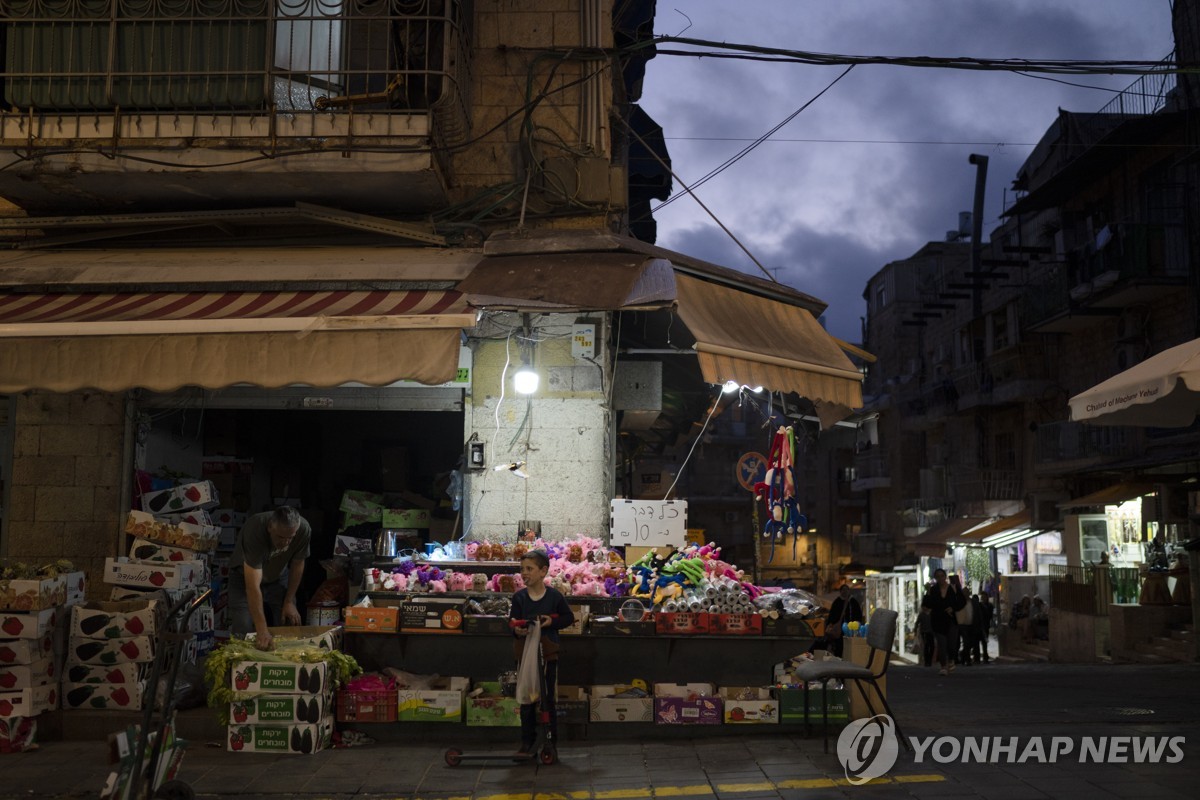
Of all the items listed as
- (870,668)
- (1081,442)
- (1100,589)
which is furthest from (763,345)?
(1081,442)

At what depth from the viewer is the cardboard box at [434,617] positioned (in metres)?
8.52

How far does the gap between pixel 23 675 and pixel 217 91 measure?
5474mm

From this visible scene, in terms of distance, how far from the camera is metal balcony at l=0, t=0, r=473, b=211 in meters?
9.29

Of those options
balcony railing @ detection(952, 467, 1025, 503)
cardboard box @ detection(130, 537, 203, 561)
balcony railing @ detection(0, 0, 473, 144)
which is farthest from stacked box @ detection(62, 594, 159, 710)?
balcony railing @ detection(952, 467, 1025, 503)

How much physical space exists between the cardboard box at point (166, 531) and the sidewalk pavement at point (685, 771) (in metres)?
1.96

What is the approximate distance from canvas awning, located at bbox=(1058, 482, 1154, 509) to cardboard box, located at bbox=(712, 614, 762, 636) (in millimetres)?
18569

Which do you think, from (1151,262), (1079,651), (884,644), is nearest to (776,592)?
(884,644)

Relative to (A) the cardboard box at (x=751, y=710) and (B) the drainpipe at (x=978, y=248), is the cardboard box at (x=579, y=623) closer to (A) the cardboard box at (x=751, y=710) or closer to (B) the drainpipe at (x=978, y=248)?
(A) the cardboard box at (x=751, y=710)

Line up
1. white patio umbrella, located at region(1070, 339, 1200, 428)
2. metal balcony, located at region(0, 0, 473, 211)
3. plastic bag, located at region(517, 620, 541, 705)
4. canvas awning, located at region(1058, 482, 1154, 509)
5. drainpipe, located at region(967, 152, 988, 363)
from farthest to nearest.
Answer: drainpipe, located at region(967, 152, 988, 363)
canvas awning, located at region(1058, 482, 1154, 509)
metal balcony, located at region(0, 0, 473, 211)
plastic bag, located at region(517, 620, 541, 705)
white patio umbrella, located at region(1070, 339, 1200, 428)

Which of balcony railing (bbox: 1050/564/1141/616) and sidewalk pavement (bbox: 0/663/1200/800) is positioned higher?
balcony railing (bbox: 1050/564/1141/616)

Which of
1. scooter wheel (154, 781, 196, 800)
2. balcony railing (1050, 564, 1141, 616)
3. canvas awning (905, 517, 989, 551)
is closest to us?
scooter wheel (154, 781, 196, 800)

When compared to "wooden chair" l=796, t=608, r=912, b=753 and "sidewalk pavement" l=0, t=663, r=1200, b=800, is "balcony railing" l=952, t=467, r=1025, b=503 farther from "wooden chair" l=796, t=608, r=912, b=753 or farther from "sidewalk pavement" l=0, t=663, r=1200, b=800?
"wooden chair" l=796, t=608, r=912, b=753

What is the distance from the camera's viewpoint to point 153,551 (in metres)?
9.56

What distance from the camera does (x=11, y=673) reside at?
8188mm
